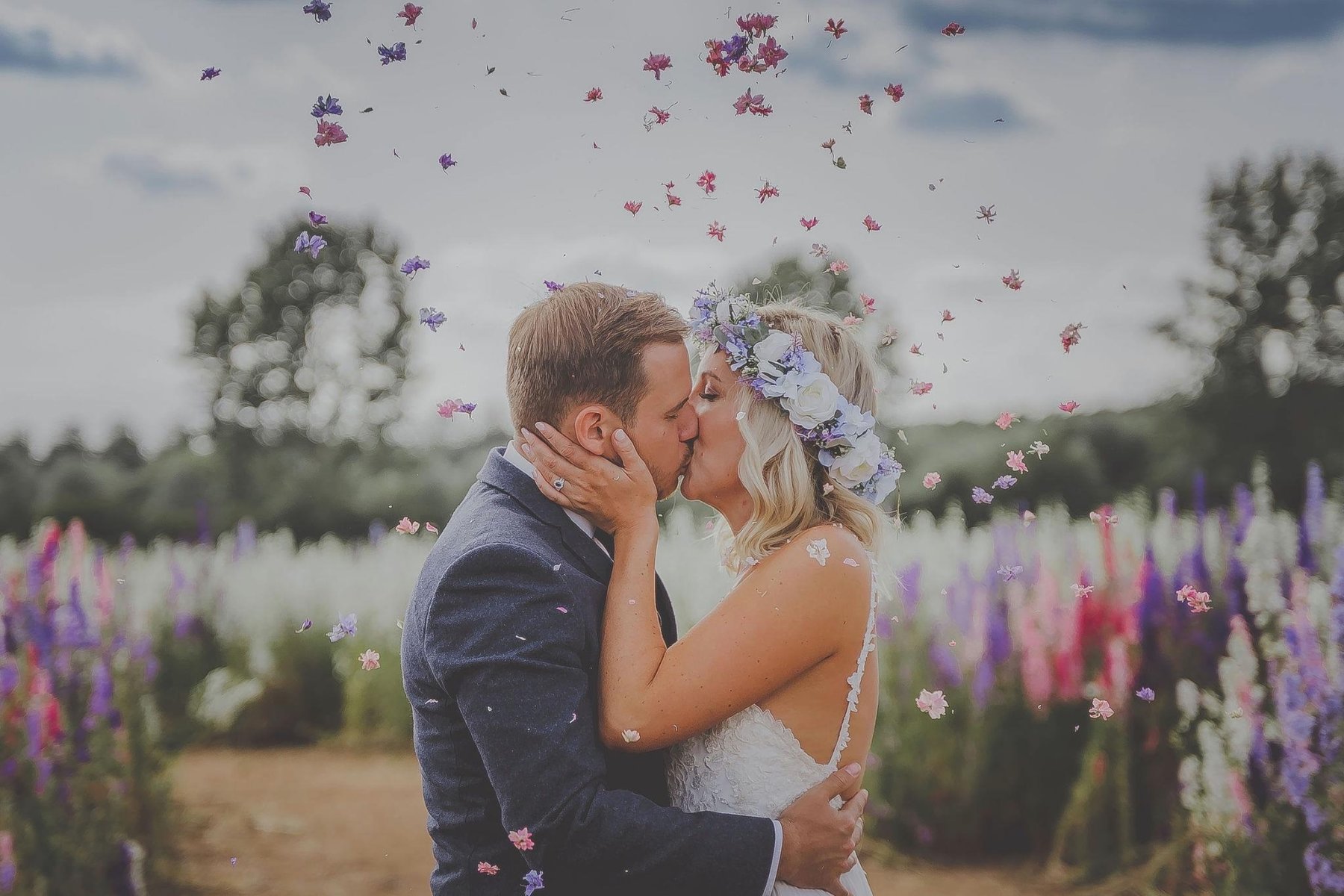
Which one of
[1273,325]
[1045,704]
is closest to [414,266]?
[1045,704]

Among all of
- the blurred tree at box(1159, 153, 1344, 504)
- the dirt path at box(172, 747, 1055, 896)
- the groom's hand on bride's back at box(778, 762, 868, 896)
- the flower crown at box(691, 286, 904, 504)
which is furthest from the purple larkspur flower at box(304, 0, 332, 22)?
the blurred tree at box(1159, 153, 1344, 504)

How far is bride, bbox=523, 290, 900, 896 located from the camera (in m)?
2.60

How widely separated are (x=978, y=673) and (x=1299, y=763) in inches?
66.1

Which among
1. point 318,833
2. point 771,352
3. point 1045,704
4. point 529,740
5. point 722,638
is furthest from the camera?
point 318,833

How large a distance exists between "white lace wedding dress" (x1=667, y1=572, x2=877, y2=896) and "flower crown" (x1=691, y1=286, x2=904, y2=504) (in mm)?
380

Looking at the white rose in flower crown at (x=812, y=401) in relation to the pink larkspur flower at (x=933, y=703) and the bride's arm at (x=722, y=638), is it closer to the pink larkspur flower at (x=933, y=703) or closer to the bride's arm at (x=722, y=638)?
the bride's arm at (x=722, y=638)

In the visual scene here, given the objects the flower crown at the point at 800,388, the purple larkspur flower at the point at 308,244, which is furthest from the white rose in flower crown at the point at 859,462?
the purple larkspur flower at the point at 308,244

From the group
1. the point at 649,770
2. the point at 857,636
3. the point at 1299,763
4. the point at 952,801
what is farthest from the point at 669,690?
the point at 952,801

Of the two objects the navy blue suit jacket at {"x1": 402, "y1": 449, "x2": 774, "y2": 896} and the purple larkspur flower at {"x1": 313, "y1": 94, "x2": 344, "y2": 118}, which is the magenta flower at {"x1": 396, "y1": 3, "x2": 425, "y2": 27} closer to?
the purple larkspur flower at {"x1": 313, "y1": 94, "x2": 344, "y2": 118}

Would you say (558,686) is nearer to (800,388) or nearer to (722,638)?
(722,638)

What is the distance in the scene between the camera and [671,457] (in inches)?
117

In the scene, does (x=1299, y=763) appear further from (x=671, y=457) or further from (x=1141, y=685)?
(x=671, y=457)

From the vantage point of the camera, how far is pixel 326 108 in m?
2.91

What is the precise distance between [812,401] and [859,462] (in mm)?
231
